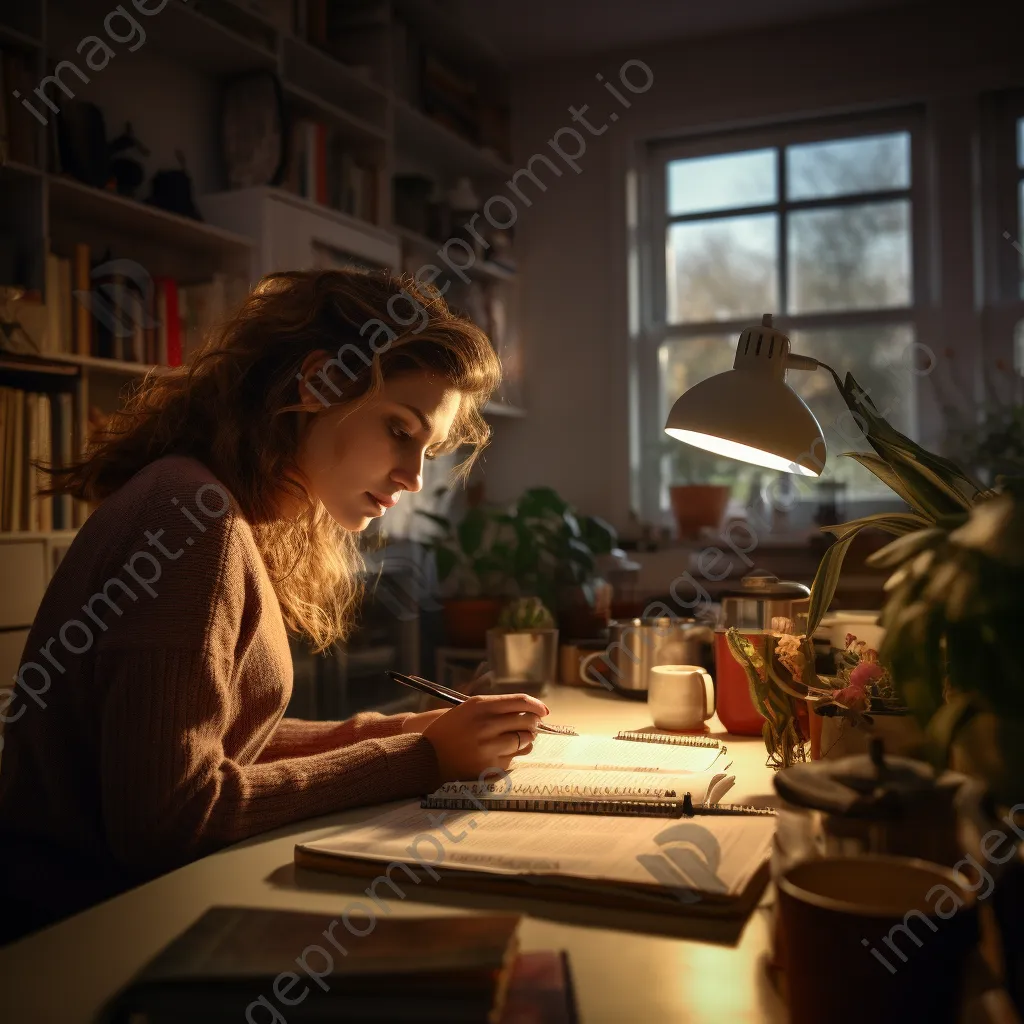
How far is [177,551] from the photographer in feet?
3.14

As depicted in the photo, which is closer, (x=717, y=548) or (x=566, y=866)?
(x=566, y=866)

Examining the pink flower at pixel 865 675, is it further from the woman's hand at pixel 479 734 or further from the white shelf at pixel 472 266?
the white shelf at pixel 472 266

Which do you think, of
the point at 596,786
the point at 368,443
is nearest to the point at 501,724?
the point at 596,786

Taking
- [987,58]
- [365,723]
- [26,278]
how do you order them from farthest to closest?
1. [987,58]
2. [26,278]
3. [365,723]

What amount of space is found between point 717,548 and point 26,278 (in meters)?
2.56

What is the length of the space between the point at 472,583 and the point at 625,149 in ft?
6.59

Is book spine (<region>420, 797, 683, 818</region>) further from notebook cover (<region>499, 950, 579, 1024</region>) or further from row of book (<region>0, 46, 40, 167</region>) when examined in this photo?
row of book (<region>0, 46, 40, 167</region>)

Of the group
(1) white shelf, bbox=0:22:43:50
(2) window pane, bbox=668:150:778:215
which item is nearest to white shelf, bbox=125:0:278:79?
(1) white shelf, bbox=0:22:43:50

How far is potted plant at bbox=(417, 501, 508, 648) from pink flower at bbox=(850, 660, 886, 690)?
1.63 metres

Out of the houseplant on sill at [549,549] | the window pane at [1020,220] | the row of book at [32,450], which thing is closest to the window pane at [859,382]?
the window pane at [1020,220]

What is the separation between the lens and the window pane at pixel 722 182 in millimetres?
3861

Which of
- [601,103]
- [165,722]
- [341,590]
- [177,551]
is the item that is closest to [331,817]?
[165,722]

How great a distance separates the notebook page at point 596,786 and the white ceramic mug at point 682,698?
293 mm

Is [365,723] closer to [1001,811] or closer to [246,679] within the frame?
[246,679]
